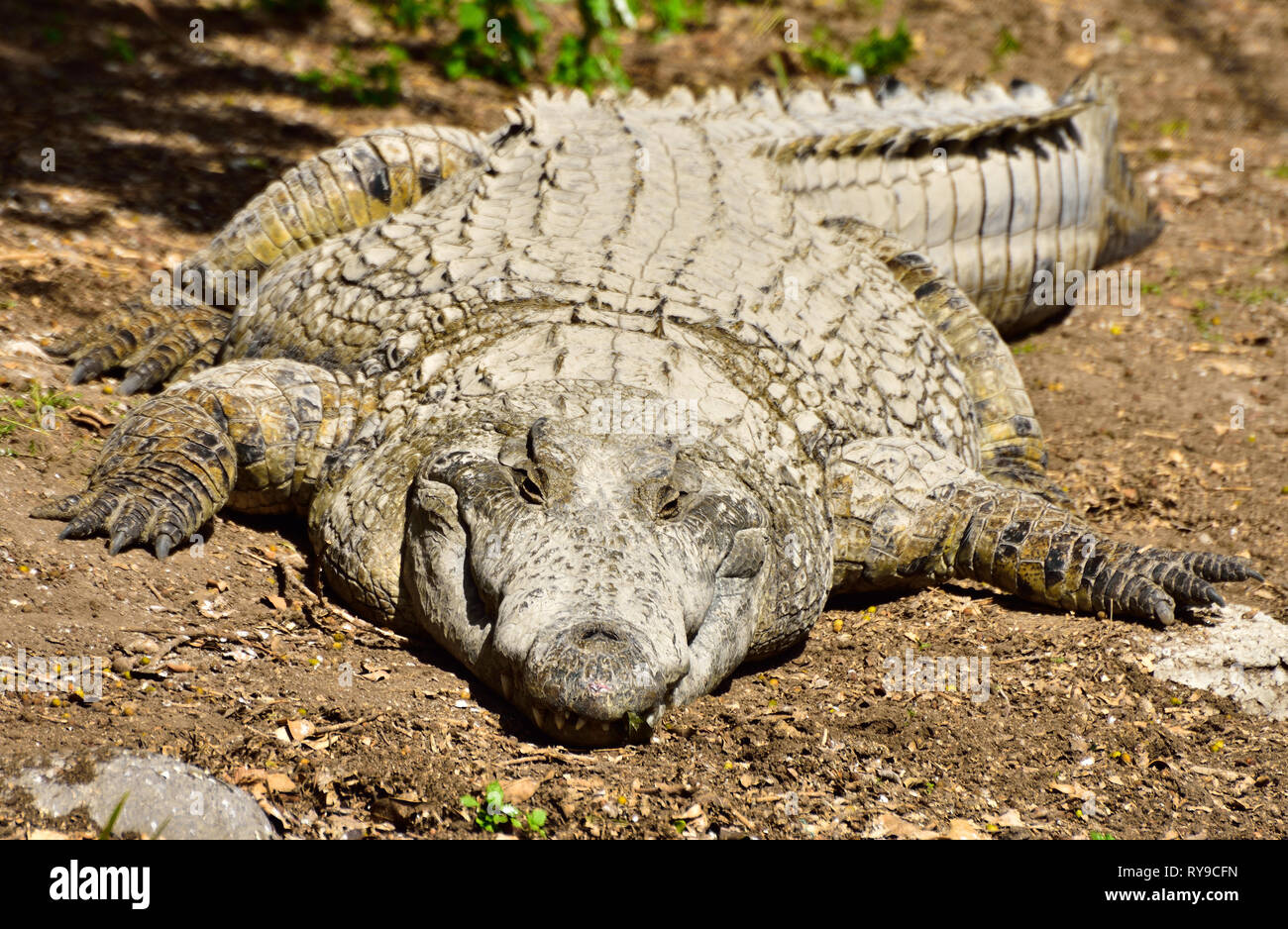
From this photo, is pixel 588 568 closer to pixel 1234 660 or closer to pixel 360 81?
pixel 1234 660

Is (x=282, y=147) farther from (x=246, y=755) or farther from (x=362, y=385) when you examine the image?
(x=246, y=755)

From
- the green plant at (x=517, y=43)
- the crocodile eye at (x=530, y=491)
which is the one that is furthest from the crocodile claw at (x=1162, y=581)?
the green plant at (x=517, y=43)

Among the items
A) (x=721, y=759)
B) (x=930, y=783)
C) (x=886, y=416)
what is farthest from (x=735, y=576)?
(x=886, y=416)

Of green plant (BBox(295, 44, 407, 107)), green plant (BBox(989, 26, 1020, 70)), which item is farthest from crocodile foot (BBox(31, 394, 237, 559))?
green plant (BBox(989, 26, 1020, 70))

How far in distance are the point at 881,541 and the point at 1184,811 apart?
4.56 feet

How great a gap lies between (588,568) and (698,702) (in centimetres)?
73

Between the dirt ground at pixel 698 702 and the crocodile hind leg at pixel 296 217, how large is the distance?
44 centimetres

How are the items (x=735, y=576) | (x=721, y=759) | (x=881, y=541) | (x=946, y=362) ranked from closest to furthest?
1. (x=721, y=759)
2. (x=735, y=576)
3. (x=881, y=541)
4. (x=946, y=362)

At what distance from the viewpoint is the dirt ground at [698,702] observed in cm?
329

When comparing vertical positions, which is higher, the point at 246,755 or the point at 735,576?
the point at 735,576

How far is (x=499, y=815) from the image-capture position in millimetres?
3146

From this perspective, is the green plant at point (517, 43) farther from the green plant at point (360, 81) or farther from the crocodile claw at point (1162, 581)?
the crocodile claw at point (1162, 581)

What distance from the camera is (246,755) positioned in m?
3.22

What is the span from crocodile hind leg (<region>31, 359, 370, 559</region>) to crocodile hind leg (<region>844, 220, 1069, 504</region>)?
2.71 metres
